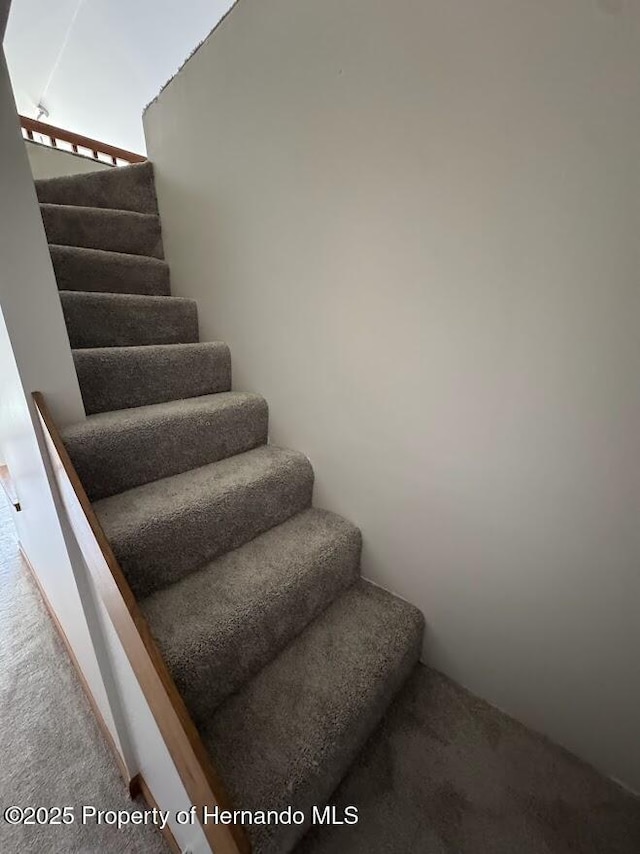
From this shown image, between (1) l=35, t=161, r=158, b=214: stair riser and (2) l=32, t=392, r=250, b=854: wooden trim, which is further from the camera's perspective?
(1) l=35, t=161, r=158, b=214: stair riser

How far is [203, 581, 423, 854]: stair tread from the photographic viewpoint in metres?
0.79

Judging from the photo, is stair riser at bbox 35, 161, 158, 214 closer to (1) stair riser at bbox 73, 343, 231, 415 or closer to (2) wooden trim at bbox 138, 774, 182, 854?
(1) stair riser at bbox 73, 343, 231, 415

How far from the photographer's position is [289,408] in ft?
4.86

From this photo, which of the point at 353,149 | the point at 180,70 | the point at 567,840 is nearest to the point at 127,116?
the point at 180,70

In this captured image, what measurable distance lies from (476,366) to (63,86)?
406cm

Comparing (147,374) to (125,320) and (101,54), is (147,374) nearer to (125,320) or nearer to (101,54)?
(125,320)

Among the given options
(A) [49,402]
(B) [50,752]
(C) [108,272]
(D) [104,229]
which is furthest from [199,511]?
(D) [104,229]

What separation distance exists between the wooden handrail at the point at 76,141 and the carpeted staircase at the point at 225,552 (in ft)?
3.21

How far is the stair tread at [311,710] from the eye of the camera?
79cm

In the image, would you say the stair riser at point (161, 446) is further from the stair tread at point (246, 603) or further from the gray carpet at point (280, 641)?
the stair tread at point (246, 603)

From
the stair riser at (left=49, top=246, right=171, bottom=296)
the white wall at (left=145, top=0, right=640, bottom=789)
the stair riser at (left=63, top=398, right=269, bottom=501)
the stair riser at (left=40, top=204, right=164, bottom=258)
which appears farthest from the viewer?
the stair riser at (left=40, top=204, right=164, bottom=258)

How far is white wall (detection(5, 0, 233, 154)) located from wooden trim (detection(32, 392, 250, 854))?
6.69ft

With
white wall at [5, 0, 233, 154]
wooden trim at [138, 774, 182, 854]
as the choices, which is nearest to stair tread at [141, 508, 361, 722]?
wooden trim at [138, 774, 182, 854]

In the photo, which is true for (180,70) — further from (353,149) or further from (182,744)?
(182,744)
